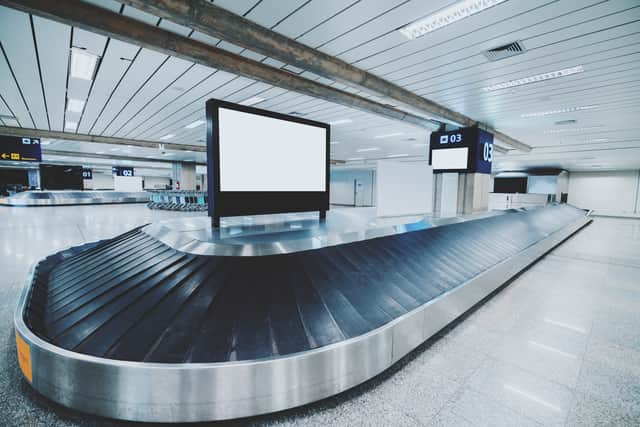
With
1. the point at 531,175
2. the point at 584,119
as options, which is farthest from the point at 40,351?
the point at 531,175

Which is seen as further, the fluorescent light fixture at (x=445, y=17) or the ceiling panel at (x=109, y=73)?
the ceiling panel at (x=109, y=73)

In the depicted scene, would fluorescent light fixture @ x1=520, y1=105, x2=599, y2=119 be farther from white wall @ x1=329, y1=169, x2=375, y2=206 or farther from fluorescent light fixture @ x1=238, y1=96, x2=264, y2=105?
white wall @ x1=329, y1=169, x2=375, y2=206

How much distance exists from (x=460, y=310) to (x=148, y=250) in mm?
3403

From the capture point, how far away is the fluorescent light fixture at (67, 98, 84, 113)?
6.70 metres

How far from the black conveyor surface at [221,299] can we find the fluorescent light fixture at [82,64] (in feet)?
10.3

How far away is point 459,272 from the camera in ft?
11.7

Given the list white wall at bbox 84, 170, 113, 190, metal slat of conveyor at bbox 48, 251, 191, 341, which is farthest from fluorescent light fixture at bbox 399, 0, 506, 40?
white wall at bbox 84, 170, 113, 190

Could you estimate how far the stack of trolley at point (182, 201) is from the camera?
15.7m

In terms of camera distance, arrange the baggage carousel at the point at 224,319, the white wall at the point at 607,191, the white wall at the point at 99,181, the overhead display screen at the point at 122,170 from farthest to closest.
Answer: the white wall at the point at 99,181 < the overhead display screen at the point at 122,170 < the white wall at the point at 607,191 < the baggage carousel at the point at 224,319

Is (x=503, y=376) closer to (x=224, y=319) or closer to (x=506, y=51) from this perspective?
(x=224, y=319)

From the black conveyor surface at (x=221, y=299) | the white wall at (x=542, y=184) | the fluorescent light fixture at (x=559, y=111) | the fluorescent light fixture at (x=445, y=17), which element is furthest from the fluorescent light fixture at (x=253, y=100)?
the white wall at (x=542, y=184)

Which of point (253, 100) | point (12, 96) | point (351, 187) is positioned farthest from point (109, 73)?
point (351, 187)

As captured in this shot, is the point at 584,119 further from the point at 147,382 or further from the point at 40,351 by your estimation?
the point at 40,351

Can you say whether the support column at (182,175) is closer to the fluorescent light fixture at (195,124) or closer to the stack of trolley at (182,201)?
the stack of trolley at (182,201)
